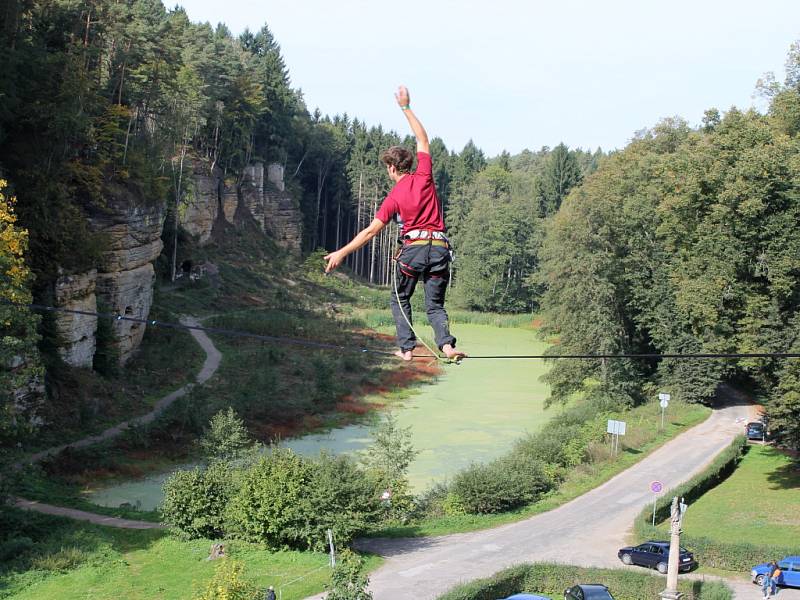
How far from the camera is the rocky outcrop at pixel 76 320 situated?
3803 cm

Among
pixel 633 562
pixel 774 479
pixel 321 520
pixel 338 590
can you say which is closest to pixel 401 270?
pixel 338 590

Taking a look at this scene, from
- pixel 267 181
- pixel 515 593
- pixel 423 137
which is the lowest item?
pixel 515 593

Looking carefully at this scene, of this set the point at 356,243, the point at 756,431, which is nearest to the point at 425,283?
the point at 356,243

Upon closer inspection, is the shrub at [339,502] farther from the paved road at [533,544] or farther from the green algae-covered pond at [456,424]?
the green algae-covered pond at [456,424]

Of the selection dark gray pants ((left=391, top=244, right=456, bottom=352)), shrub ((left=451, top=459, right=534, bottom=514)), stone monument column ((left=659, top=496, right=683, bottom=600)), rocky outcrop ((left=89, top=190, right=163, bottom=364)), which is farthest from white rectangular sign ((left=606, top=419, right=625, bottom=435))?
dark gray pants ((left=391, top=244, right=456, bottom=352))

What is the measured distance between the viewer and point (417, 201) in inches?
308

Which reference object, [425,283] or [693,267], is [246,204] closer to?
[693,267]

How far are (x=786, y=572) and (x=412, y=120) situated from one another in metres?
21.1

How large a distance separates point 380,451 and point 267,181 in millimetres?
71782

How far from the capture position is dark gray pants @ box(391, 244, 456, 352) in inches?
316

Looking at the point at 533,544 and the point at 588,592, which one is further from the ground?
the point at 588,592

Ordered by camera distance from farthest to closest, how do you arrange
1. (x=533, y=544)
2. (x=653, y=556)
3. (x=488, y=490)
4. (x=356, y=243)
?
(x=488, y=490), (x=533, y=544), (x=653, y=556), (x=356, y=243)

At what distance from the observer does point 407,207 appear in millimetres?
7871

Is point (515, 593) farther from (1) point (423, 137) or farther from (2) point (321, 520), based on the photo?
(1) point (423, 137)
